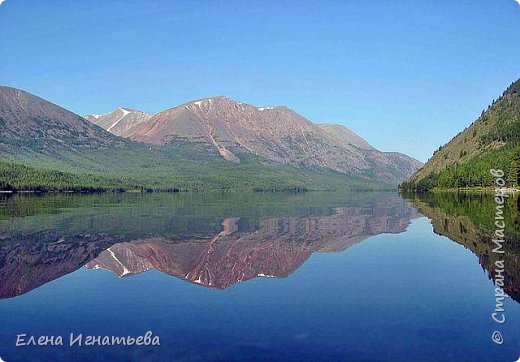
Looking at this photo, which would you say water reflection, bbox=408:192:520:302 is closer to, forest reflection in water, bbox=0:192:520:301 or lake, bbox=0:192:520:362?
forest reflection in water, bbox=0:192:520:301

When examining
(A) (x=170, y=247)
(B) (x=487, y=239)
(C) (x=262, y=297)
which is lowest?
(C) (x=262, y=297)

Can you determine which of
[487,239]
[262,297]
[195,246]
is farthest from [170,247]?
[487,239]

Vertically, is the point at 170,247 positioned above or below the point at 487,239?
below

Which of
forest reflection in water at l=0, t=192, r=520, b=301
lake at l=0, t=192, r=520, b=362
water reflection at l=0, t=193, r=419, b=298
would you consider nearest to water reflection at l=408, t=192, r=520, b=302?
forest reflection in water at l=0, t=192, r=520, b=301

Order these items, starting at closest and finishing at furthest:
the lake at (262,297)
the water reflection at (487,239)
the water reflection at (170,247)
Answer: the lake at (262,297)
the water reflection at (487,239)
the water reflection at (170,247)

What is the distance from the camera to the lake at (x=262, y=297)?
15.7m

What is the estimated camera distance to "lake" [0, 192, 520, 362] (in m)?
15.7

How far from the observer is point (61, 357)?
15.3m

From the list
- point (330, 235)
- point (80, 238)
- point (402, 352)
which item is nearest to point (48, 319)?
point (402, 352)

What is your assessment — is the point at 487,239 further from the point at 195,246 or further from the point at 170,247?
the point at 170,247

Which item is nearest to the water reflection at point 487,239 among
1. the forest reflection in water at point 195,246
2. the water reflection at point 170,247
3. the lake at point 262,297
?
the forest reflection in water at point 195,246

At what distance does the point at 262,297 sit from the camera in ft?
74.0

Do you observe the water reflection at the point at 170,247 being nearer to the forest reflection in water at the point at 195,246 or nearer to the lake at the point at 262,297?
the forest reflection in water at the point at 195,246

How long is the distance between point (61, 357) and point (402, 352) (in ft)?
34.1
